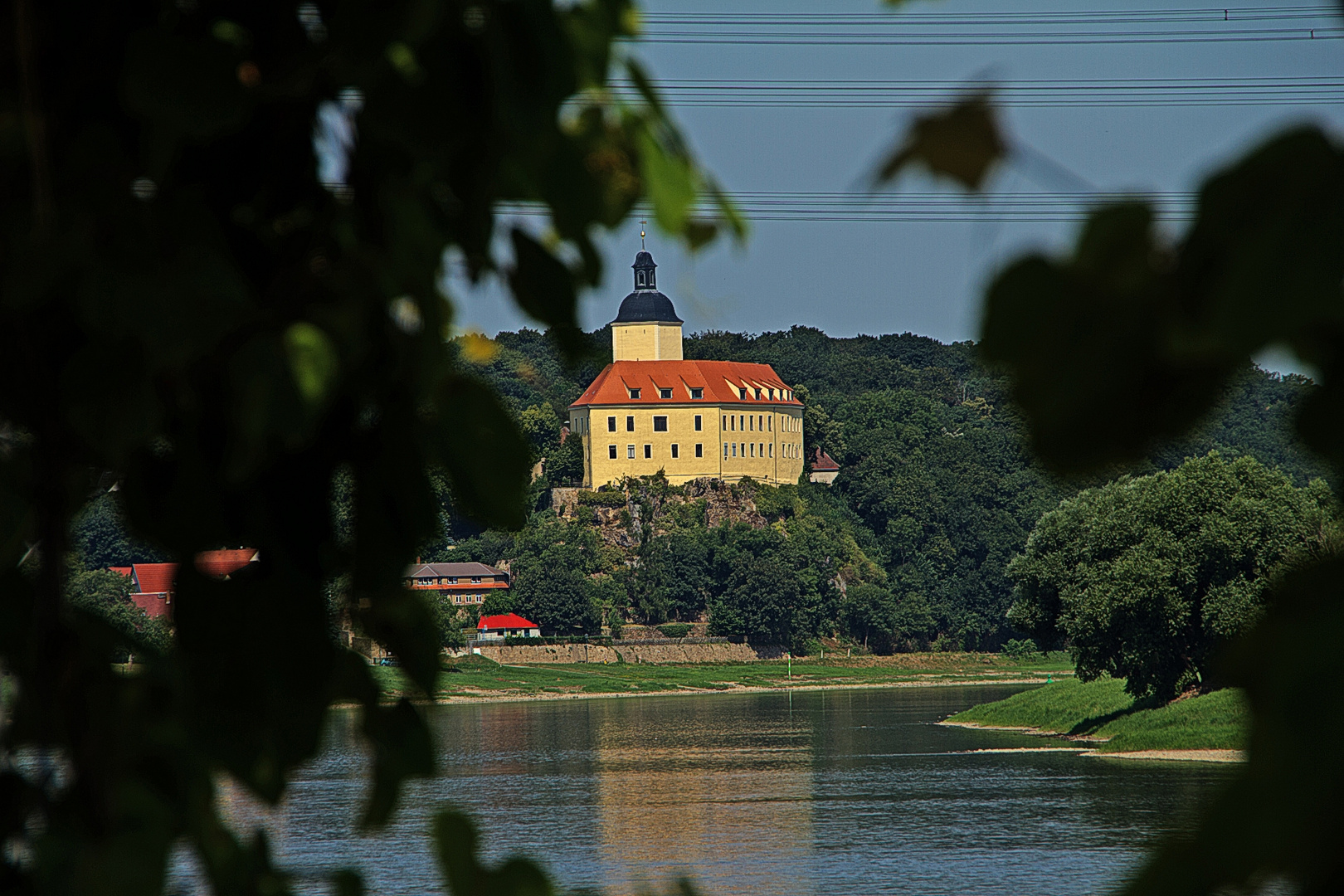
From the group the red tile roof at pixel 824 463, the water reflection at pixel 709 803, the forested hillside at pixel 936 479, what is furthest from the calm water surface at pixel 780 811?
the red tile roof at pixel 824 463

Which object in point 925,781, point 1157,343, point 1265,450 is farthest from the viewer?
point 1265,450

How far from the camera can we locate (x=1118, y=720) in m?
38.3

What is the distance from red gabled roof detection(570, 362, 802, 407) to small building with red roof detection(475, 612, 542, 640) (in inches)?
751

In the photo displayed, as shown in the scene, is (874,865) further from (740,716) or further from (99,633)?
(740,716)

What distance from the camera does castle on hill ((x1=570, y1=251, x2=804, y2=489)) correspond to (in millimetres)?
99500

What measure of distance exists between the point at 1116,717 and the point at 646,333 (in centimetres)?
7152

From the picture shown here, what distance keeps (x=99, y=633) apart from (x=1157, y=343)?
74cm

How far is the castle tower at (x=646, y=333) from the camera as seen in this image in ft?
352

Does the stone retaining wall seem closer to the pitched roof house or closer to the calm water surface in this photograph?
the pitched roof house

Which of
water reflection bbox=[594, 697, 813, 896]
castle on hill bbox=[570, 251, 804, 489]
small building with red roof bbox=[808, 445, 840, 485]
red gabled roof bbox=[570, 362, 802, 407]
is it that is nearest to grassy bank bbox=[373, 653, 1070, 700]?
castle on hill bbox=[570, 251, 804, 489]

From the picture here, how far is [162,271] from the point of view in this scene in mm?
901

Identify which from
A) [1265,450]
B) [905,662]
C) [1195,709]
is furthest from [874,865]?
[1265,450]

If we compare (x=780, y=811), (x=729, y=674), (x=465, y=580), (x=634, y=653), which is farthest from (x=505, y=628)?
(x=780, y=811)

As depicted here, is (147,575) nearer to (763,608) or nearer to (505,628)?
(505,628)
